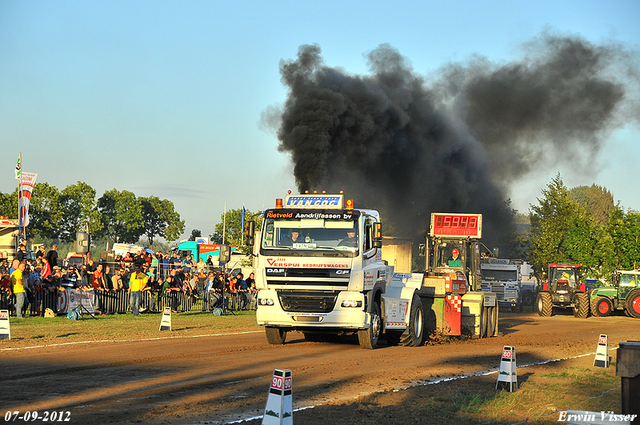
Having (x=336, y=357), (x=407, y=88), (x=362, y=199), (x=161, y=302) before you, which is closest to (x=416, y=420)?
(x=336, y=357)

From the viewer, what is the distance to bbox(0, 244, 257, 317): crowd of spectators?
19078mm

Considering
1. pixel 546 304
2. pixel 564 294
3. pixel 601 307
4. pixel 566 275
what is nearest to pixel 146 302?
pixel 546 304

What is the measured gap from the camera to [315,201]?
45.4 feet

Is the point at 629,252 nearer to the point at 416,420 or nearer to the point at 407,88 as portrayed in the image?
the point at 407,88

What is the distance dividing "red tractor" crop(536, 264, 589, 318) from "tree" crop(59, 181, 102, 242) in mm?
49474

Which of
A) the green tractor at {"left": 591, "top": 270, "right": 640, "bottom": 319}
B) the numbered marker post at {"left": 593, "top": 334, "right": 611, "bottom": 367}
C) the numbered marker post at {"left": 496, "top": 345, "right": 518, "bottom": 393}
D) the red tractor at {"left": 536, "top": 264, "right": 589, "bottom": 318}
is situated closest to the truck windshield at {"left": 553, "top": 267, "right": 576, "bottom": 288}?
the red tractor at {"left": 536, "top": 264, "right": 589, "bottom": 318}

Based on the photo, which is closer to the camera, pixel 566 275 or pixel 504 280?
pixel 566 275

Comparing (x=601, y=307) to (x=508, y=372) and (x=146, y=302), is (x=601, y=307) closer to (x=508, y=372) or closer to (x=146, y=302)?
(x=146, y=302)

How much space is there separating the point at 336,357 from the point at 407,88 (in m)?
27.3

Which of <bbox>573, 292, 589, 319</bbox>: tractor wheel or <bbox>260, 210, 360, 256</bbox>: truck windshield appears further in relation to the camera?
<bbox>573, 292, 589, 319</bbox>: tractor wheel

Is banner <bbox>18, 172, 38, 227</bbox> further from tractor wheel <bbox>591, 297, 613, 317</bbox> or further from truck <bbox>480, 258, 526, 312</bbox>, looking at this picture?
tractor wheel <bbox>591, 297, 613, 317</bbox>

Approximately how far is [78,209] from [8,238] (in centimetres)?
4405

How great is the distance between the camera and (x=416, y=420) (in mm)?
7078

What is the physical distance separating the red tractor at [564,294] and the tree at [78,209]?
49.5 m
